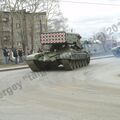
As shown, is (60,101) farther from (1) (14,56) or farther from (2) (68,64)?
(1) (14,56)

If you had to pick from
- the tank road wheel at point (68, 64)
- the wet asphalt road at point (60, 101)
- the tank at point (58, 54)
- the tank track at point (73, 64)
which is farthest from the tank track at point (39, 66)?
the wet asphalt road at point (60, 101)

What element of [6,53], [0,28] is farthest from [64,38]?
[0,28]

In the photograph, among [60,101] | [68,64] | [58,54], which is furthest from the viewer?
[58,54]

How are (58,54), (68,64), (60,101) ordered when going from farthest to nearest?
(58,54) < (68,64) < (60,101)

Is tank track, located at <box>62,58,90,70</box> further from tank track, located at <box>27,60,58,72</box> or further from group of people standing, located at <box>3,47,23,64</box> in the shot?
group of people standing, located at <box>3,47,23,64</box>

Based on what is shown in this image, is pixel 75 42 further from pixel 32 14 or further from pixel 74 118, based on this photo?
pixel 32 14

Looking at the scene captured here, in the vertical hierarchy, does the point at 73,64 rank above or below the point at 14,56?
below

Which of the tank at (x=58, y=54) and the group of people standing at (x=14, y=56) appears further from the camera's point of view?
the group of people standing at (x=14, y=56)

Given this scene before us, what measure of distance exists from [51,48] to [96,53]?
3013 cm

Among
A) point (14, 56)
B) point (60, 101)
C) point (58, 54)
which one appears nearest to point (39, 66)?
point (58, 54)

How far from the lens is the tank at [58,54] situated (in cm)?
2600

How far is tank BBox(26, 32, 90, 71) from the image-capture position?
85.3 feet

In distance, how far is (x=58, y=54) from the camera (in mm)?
26250

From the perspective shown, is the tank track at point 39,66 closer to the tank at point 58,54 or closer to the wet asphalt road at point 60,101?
the tank at point 58,54
